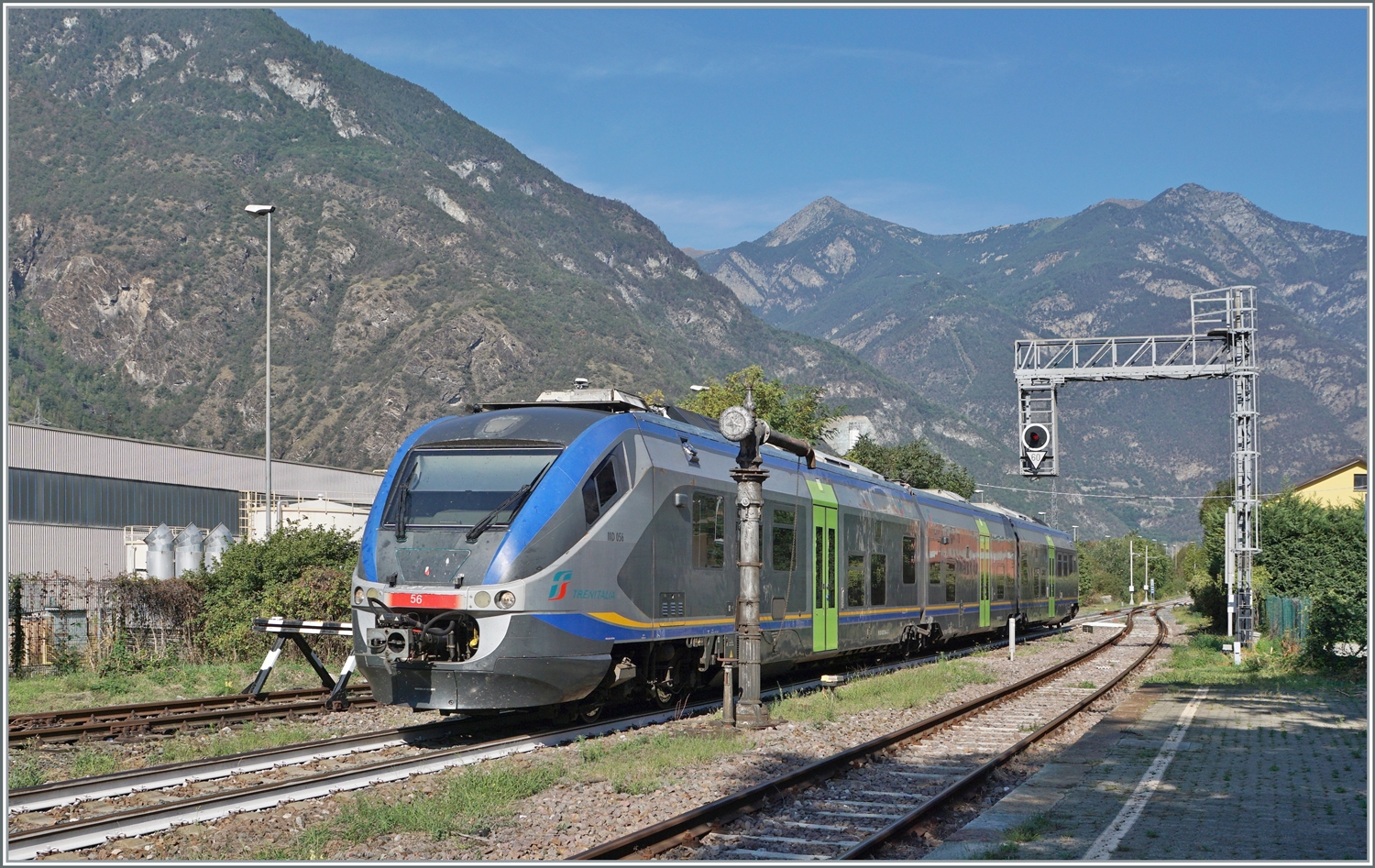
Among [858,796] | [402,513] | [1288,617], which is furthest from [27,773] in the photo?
[1288,617]

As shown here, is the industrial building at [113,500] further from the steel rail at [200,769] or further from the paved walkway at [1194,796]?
the paved walkway at [1194,796]

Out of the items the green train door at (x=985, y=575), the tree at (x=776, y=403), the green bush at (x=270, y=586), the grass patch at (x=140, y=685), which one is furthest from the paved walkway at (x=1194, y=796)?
the tree at (x=776, y=403)

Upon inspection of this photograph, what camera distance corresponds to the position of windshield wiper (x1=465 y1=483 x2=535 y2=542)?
12875mm

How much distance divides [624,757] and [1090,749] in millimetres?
5469

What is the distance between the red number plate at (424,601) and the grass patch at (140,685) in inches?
288

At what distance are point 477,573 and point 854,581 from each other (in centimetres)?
1048

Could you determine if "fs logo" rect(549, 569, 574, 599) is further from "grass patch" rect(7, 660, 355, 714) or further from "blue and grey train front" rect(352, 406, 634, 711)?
"grass patch" rect(7, 660, 355, 714)

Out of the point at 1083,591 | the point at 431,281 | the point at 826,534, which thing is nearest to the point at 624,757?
the point at 826,534

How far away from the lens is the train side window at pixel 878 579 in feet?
74.6

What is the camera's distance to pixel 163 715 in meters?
15.5

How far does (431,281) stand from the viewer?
571 ft

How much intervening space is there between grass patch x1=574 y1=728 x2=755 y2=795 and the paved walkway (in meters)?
2.96

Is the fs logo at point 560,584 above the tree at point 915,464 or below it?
below

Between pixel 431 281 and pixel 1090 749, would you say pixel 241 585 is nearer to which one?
pixel 1090 749
